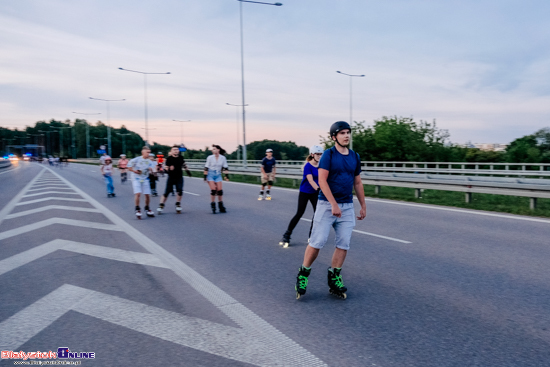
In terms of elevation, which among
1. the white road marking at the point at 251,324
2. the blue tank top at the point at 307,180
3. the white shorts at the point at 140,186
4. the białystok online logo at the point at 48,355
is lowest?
the białystok online logo at the point at 48,355

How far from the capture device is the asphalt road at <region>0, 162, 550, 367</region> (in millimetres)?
3613

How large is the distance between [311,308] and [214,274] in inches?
70.4

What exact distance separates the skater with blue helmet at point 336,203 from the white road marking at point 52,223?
20.1 feet

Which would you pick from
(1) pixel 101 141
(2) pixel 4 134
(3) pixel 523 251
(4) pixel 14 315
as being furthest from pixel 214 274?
(2) pixel 4 134

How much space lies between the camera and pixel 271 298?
4949 mm

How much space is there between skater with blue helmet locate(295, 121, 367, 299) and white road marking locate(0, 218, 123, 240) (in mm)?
6114

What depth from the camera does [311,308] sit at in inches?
182

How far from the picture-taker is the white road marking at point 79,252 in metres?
6.68

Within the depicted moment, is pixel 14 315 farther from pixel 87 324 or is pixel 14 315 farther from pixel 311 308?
pixel 311 308

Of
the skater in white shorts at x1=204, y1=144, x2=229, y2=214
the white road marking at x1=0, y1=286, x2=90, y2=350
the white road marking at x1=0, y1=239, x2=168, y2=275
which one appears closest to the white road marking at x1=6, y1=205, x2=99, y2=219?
the skater in white shorts at x1=204, y1=144, x2=229, y2=214

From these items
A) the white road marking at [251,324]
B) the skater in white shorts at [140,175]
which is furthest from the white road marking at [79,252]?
the skater in white shorts at [140,175]

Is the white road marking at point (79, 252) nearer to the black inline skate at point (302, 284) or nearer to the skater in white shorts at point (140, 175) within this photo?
the black inline skate at point (302, 284)

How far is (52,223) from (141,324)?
7532 mm

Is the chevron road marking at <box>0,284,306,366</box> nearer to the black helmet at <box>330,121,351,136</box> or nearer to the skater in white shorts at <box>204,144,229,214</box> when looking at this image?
the black helmet at <box>330,121,351,136</box>
